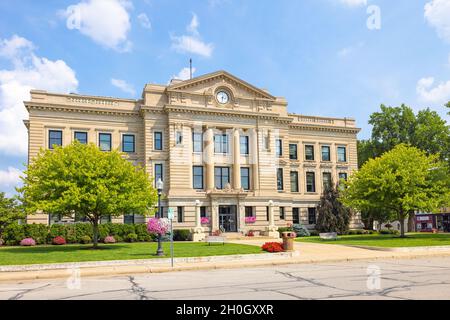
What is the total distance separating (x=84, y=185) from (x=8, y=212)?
12502 mm

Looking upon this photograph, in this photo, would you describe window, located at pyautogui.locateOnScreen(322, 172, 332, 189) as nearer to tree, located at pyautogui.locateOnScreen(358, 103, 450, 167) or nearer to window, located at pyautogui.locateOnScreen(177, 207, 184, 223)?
tree, located at pyautogui.locateOnScreen(358, 103, 450, 167)

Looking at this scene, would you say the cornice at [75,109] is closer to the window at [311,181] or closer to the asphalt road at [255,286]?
the window at [311,181]

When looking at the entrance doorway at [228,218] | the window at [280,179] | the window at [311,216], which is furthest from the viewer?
the window at [311,216]

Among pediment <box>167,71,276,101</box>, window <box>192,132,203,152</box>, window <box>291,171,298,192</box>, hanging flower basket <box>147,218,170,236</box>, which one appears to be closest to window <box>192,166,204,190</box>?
window <box>192,132,203,152</box>

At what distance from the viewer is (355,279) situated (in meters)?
14.4

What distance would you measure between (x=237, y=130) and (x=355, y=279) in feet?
114

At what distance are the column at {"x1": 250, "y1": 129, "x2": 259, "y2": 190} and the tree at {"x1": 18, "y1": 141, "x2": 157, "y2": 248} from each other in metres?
19.1

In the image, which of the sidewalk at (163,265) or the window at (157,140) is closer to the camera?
the sidewalk at (163,265)

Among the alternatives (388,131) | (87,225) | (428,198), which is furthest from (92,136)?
(388,131)

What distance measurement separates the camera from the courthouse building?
44.3 meters

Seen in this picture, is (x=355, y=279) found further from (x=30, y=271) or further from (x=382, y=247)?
(x=382, y=247)

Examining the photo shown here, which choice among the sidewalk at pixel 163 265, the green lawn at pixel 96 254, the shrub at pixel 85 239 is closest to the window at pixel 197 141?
the shrub at pixel 85 239

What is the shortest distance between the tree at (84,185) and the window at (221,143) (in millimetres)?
17637

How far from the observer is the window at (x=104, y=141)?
4562 cm
